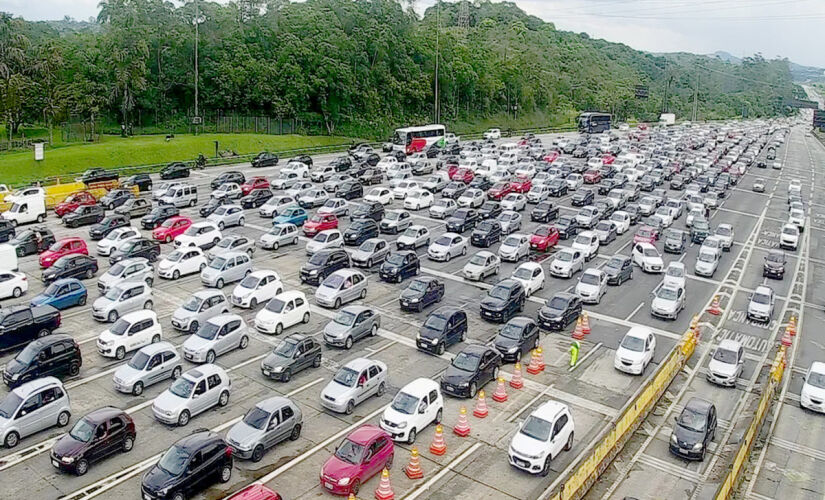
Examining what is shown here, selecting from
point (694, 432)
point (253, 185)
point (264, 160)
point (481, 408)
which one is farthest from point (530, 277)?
point (264, 160)

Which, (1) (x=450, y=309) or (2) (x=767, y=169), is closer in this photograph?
(1) (x=450, y=309)

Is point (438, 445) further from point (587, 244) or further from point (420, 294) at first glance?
point (587, 244)

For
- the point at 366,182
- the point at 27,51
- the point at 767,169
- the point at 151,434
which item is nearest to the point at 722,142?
the point at 767,169

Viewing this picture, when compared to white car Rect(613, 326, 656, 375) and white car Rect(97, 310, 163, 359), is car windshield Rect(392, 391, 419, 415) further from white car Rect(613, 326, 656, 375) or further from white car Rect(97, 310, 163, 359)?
white car Rect(97, 310, 163, 359)

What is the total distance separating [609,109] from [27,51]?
A: 12338 cm

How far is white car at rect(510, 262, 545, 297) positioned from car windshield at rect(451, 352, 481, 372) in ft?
38.0

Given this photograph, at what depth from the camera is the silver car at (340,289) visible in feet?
119

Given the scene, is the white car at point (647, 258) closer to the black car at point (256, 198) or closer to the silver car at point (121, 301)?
the black car at point (256, 198)

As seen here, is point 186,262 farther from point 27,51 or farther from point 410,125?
point 410,125

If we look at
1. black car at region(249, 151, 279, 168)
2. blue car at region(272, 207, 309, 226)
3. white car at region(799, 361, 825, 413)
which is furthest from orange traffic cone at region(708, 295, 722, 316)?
black car at region(249, 151, 279, 168)

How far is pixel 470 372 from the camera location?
27.9 metres

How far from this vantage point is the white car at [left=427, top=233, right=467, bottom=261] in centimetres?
4519

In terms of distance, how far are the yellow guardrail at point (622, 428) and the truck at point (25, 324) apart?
22367 millimetres

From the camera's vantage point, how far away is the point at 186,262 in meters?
40.2
